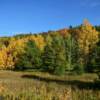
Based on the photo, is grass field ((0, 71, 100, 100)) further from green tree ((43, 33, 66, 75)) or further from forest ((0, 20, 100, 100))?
green tree ((43, 33, 66, 75))

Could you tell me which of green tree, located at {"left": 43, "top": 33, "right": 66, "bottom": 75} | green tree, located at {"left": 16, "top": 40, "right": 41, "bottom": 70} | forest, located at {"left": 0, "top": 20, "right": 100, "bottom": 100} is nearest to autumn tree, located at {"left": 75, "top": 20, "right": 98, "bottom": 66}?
forest, located at {"left": 0, "top": 20, "right": 100, "bottom": 100}

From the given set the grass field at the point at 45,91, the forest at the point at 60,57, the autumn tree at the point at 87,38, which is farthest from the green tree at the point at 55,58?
the grass field at the point at 45,91

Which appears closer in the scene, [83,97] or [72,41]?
[83,97]

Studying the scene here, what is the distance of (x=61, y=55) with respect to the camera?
65938 millimetres

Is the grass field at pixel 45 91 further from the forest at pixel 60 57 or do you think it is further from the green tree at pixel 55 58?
the green tree at pixel 55 58

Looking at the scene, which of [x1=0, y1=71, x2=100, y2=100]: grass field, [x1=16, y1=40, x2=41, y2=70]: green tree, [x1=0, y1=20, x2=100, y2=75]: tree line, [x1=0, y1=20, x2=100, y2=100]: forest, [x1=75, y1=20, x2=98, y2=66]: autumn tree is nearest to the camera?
[x1=0, y1=71, x2=100, y2=100]: grass field

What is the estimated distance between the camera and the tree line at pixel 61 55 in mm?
64125

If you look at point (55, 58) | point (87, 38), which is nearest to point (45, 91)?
point (55, 58)

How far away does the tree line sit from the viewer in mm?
64125

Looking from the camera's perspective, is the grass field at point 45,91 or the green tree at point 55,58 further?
the green tree at point 55,58

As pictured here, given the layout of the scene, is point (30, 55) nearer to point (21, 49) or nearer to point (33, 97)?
point (21, 49)

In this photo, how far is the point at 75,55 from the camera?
74625mm

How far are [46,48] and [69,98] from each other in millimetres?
57815

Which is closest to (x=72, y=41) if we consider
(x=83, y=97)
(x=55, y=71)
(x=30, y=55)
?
(x=30, y=55)
